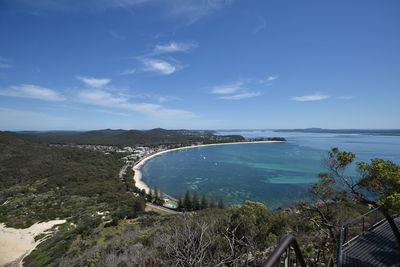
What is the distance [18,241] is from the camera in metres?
16.1

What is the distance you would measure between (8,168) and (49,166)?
6.64 metres

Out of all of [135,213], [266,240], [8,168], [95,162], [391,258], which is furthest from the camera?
[95,162]

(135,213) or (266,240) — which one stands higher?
(266,240)

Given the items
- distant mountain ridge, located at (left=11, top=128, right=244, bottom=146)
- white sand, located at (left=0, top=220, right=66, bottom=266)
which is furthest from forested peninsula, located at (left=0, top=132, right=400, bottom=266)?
distant mountain ridge, located at (left=11, top=128, right=244, bottom=146)

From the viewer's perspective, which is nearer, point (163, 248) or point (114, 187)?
point (163, 248)

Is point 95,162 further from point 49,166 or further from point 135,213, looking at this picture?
point 135,213

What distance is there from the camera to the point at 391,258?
14.1 ft

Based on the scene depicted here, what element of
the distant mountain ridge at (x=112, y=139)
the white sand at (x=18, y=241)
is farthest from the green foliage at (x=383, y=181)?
the distant mountain ridge at (x=112, y=139)

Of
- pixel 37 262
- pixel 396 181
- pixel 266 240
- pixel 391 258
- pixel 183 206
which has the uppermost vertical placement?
pixel 396 181

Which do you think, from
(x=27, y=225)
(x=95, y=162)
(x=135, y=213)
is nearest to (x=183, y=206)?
(x=135, y=213)

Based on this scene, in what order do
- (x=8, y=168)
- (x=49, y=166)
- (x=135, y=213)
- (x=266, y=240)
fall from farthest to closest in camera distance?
(x=49, y=166), (x=8, y=168), (x=135, y=213), (x=266, y=240)

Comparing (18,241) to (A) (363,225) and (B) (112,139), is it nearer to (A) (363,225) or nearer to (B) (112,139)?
(A) (363,225)

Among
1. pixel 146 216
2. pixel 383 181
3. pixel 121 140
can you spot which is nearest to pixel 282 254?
pixel 383 181

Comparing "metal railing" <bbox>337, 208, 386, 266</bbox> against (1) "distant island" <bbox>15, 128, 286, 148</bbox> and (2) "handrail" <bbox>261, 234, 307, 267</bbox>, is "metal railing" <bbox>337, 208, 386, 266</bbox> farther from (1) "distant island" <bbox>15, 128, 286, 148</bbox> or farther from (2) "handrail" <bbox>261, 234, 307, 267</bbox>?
(1) "distant island" <bbox>15, 128, 286, 148</bbox>
